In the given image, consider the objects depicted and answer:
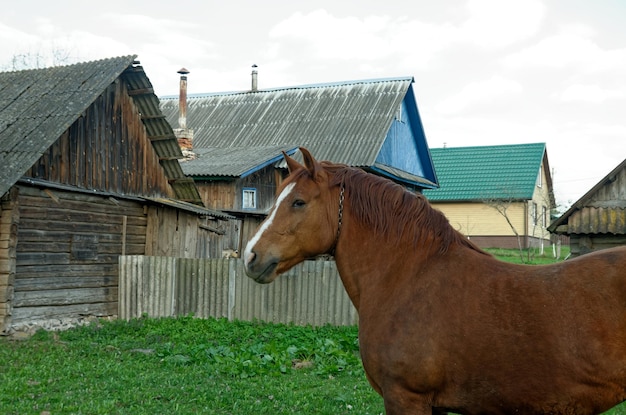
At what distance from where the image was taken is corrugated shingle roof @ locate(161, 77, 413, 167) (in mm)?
24109

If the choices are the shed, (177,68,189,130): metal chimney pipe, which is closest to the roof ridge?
the shed

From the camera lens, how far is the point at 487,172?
37.2 m

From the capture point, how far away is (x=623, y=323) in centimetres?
305

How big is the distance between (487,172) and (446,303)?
35303 mm

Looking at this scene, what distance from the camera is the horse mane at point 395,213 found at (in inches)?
146

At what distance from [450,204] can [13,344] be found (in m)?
29.3

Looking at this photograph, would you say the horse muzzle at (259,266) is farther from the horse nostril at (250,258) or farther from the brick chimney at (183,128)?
the brick chimney at (183,128)

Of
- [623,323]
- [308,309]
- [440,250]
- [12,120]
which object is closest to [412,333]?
[440,250]

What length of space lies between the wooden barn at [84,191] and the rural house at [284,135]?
14.2 ft

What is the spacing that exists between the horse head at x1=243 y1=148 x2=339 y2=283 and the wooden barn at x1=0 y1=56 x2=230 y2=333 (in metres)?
8.39

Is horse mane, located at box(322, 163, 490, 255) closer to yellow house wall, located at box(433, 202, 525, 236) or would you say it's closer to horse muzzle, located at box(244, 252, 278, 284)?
horse muzzle, located at box(244, 252, 278, 284)

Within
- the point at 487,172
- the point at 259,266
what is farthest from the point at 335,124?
the point at 259,266

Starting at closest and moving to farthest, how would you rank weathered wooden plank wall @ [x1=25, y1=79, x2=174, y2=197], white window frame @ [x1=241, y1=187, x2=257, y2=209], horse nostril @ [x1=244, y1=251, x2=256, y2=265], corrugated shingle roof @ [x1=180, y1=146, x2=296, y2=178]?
horse nostril @ [x1=244, y1=251, x2=256, y2=265]
weathered wooden plank wall @ [x1=25, y1=79, x2=174, y2=197]
corrugated shingle roof @ [x1=180, y1=146, x2=296, y2=178]
white window frame @ [x1=241, y1=187, x2=257, y2=209]

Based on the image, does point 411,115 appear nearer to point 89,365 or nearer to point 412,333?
point 89,365
